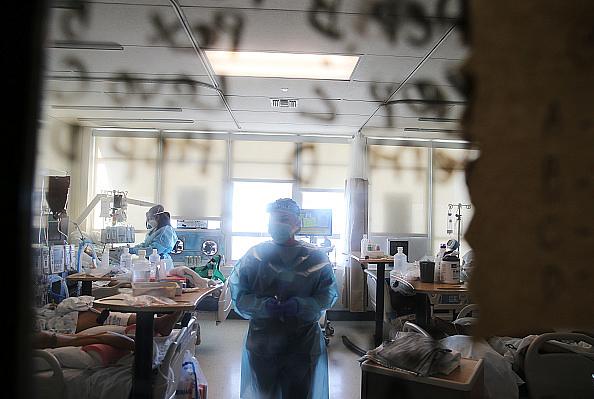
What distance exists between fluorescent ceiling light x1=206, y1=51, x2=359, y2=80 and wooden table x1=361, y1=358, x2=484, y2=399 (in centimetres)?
89

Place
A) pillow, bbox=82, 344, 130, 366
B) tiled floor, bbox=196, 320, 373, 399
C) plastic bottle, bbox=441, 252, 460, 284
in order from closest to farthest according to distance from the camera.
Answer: pillow, bbox=82, 344, 130, 366 < plastic bottle, bbox=441, 252, 460, 284 < tiled floor, bbox=196, 320, 373, 399

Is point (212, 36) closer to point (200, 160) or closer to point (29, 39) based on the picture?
point (200, 160)

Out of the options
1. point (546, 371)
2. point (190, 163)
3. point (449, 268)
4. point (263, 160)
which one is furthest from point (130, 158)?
point (449, 268)

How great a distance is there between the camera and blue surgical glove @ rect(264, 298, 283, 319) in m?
1.29

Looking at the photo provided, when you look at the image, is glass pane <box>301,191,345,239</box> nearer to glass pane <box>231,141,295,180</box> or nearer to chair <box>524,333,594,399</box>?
glass pane <box>231,141,295,180</box>

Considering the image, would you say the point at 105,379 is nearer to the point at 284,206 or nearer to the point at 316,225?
the point at 284,206

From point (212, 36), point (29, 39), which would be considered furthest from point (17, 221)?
point (212, 36)

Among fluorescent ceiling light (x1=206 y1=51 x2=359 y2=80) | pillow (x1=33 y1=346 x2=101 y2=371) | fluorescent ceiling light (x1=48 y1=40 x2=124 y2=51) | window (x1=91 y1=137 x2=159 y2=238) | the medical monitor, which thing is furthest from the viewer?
the medical monitor

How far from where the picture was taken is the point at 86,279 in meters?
2.42

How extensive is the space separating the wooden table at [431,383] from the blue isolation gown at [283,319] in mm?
508

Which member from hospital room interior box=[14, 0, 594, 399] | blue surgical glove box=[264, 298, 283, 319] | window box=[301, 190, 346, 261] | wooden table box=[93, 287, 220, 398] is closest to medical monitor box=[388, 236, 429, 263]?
window box=[301, 190, 346, 261]

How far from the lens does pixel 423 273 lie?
2164mm

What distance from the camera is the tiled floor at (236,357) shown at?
7.29 feet

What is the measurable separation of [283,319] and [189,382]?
21.0 inches
